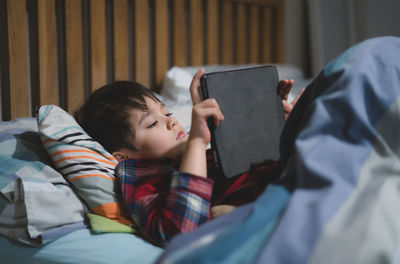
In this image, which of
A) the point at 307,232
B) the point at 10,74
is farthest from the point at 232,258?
the point at 10,74

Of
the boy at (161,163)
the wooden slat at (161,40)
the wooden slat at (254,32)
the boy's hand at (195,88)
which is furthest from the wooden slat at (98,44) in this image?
the wooden slat at (254,32)

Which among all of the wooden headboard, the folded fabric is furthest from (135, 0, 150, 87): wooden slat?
the folded fabric

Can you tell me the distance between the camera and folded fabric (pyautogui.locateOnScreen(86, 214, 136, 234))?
Result: 824mm

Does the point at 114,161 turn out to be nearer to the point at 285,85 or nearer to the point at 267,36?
the point at 285,85

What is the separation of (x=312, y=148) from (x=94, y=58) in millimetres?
1022

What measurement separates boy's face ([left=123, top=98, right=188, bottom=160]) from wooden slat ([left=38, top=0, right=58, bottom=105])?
48 cm

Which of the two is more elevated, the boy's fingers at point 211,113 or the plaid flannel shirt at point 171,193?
the boy's fingers at point 211,113

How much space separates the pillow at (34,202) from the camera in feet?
2.73

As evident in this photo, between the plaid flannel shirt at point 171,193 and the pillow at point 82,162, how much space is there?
0.04m

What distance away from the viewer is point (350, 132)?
0.65 m

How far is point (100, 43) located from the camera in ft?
4.87

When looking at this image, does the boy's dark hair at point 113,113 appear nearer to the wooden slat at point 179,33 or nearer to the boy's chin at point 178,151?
the boy's chin at point 178,151

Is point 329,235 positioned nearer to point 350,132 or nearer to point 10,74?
point 350,132

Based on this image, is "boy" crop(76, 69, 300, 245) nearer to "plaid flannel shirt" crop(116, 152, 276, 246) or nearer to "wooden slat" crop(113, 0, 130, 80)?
"plaid flannel shirt" crop(116, 152, 276, 246)
